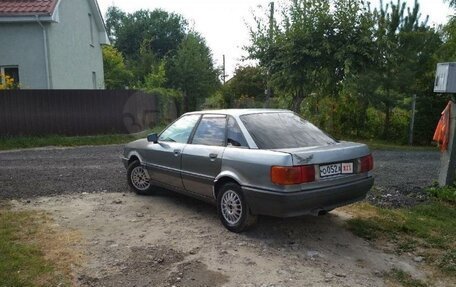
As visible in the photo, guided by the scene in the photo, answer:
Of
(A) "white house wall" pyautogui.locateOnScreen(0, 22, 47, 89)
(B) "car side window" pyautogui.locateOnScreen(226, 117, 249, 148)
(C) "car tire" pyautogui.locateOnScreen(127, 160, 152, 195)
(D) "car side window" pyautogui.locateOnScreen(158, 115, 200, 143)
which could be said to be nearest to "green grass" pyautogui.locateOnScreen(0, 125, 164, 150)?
(A) "white house wall" pyautogui.locateOnScreen(0, 22, 47, 89)

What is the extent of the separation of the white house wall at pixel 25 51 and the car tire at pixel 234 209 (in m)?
14.1

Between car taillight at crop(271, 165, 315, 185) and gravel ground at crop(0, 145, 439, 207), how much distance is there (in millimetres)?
2583

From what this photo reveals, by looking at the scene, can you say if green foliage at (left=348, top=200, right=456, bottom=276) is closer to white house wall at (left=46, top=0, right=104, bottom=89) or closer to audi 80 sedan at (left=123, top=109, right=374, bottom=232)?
audi 80 sedan at (left=123, top=109, right=374, bottom=232)

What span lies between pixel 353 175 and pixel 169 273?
247 cm

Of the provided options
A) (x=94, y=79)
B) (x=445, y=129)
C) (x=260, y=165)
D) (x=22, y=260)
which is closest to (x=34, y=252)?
(x=22, y=260)

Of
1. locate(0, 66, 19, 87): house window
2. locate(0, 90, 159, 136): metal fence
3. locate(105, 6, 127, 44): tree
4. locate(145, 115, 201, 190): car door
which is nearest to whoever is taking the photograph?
locate(145, 115, 201, 190): car door

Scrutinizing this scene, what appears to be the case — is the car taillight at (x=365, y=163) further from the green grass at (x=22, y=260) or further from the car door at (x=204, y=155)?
the green grass at (x=22, y=260)

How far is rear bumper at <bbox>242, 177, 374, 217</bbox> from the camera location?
4.55 meters

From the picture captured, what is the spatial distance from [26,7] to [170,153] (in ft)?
45.3

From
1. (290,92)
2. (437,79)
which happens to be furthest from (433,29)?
(437,79)

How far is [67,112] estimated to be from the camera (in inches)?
588

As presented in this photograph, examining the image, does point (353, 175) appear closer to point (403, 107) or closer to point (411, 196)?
point (411, 196)

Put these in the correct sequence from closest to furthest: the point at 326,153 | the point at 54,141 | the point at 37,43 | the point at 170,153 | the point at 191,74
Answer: the point at 326,153 < the point at 170,153 < the point at 54,141 < the point at 37,43 < the point at 191,74

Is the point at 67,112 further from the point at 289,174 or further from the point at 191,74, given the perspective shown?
the point at 191,74
